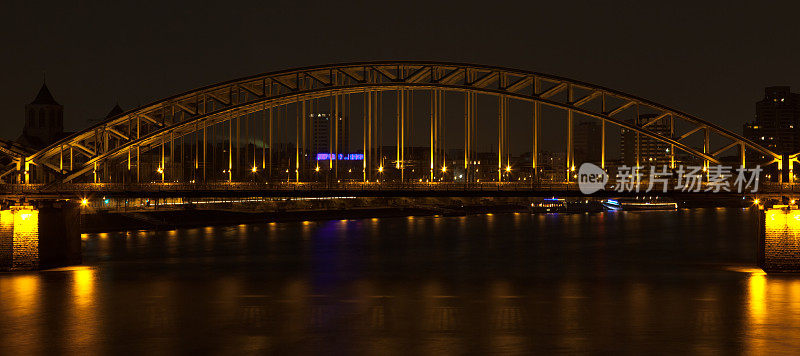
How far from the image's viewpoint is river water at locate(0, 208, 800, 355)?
31016mm

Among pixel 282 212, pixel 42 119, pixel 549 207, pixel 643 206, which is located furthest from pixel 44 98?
pixel 643 206

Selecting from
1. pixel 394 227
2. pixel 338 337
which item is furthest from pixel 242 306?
pixel 394 227

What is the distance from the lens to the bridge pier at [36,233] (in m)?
44.5

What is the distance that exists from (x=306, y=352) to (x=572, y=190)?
20.1 m

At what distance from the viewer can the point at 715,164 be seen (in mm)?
51125

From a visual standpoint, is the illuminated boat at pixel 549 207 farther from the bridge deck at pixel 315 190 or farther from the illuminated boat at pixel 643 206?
the bridge deck at pixel 315 190

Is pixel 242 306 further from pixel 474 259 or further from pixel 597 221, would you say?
pixel 597 221

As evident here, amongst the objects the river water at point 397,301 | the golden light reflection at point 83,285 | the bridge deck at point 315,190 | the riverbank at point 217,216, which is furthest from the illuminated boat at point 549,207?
the golden light reflection at point 83,285

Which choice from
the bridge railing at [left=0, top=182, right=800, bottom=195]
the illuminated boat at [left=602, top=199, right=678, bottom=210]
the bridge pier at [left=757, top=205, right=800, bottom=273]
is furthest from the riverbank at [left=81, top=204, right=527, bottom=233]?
the bridge pier at [left=757, top=205, right=800, bottom=273]

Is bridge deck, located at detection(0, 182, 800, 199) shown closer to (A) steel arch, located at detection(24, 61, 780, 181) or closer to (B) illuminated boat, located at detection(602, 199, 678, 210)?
(A) steel arch, located at detection(24, 61, 780, 181)

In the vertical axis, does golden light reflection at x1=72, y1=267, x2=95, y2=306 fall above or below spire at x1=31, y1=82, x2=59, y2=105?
below

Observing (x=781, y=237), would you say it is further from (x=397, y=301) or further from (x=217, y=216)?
(x=217, y=216)

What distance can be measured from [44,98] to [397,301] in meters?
94.2

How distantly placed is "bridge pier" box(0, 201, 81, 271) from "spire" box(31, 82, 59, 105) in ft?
252
